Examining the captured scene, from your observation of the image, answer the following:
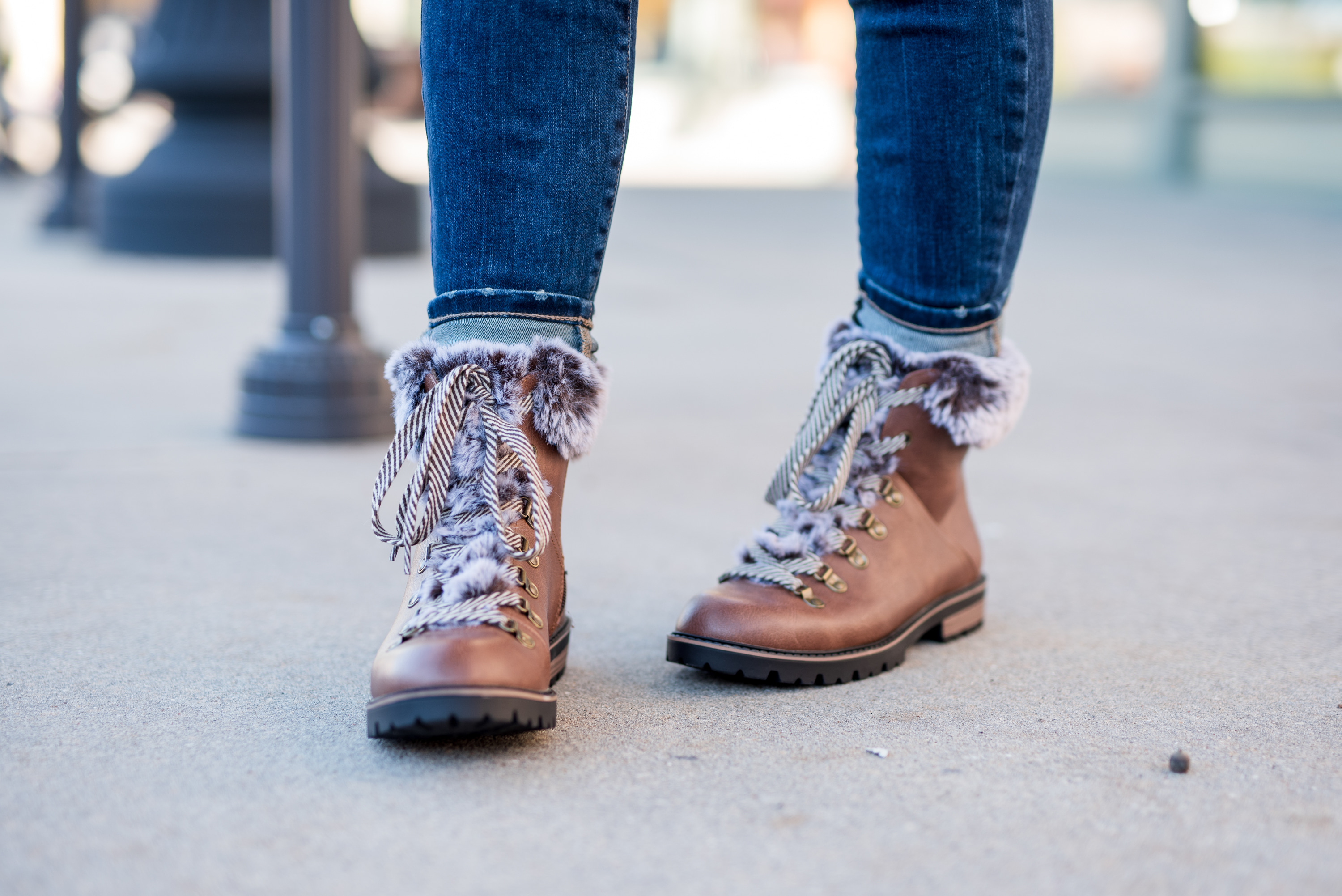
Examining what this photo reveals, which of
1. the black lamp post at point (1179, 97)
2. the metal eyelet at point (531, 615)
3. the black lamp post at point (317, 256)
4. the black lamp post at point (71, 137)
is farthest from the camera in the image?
the black lamp post at point (1179, 97)

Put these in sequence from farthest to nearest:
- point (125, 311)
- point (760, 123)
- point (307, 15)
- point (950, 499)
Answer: point (760, 123)
point (125, 311)
point (307, 15)
point (950, 499)

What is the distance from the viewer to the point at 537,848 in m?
0.75

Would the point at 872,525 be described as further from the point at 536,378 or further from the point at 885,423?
the point at 536,378

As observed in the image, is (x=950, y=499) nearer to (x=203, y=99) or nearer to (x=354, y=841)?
(x=354, y=841)

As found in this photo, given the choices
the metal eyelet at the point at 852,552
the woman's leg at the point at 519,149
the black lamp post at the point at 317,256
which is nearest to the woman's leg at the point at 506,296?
the woman's leg at the point at 519,149

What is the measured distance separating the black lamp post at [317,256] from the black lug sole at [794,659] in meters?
1.07

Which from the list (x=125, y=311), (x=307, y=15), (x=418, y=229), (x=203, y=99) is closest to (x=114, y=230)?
(x=203, y=99)

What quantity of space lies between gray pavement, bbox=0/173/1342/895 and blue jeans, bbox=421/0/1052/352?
0.30 meters

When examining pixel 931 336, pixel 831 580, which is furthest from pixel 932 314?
pixel 831 580

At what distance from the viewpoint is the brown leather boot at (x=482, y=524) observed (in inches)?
33.4

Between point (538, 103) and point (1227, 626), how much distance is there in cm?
77

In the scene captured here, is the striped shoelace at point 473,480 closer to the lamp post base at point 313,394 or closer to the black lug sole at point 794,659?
the black lug sole at point 794,659

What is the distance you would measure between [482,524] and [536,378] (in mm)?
110

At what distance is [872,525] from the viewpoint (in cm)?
110
